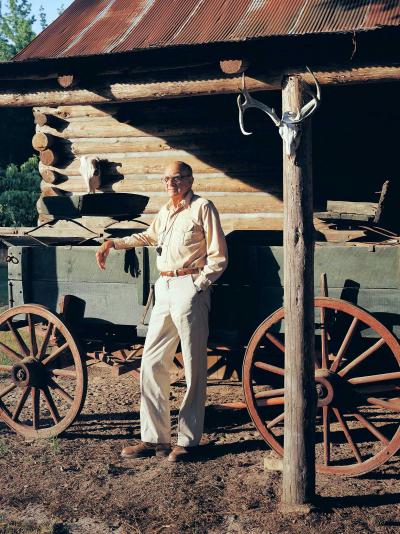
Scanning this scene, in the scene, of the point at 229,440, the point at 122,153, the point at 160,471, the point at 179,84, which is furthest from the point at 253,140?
the point at 160,471

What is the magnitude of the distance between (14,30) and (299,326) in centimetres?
3380

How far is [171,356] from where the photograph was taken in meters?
5.85

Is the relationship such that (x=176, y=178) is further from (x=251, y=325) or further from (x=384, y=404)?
(x=384, y=404)

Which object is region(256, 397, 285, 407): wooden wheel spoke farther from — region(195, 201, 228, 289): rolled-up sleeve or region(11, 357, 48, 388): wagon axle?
region(11, 357, 48, 388): wagon axle

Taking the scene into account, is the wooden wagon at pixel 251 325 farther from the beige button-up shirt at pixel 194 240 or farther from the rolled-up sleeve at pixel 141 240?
the beige button-up shirt at pixel 194 240

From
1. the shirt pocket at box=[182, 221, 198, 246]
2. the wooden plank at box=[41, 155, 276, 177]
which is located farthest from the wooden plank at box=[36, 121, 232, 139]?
the shirt pocket at box=[182, 221, 198, 246]

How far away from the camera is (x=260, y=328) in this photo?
5422 millimetres

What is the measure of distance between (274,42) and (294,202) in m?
1.87

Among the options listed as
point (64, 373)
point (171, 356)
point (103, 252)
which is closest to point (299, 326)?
point (171, 356)

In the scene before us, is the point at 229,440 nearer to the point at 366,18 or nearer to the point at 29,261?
the point at 29,261

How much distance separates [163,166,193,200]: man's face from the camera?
5680 millimetres

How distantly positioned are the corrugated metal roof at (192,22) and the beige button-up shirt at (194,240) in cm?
144

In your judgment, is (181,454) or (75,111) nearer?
(181,454)

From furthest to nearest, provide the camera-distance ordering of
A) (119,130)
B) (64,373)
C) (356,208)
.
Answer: (119,130), (356,208), (64,373)
